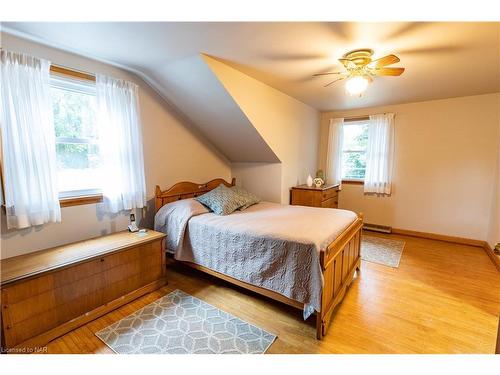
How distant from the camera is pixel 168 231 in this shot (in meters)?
2.70

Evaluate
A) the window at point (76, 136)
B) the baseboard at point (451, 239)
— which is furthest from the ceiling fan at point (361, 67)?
the baseboard at point (451, 239)

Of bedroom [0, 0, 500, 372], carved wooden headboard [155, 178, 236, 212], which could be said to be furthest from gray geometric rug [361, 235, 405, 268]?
carved wooden headboard [155, 178, 236, 212]

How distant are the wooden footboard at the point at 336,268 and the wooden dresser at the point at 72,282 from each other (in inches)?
63.7

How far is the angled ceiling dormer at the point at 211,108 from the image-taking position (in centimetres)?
248

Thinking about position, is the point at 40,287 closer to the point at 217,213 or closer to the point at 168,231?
the point at 168,231

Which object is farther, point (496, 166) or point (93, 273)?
point (496, 166)

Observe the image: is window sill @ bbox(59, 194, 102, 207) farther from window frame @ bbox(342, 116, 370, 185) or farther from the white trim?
window frame @ bbox(342, 116, 370, 185)

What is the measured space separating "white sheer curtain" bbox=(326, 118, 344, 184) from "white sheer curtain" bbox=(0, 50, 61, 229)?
4.23 m

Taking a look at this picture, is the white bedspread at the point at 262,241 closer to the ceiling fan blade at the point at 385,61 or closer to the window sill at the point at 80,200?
the window sill at the point at 80,200

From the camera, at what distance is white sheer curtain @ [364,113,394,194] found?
412 cm
